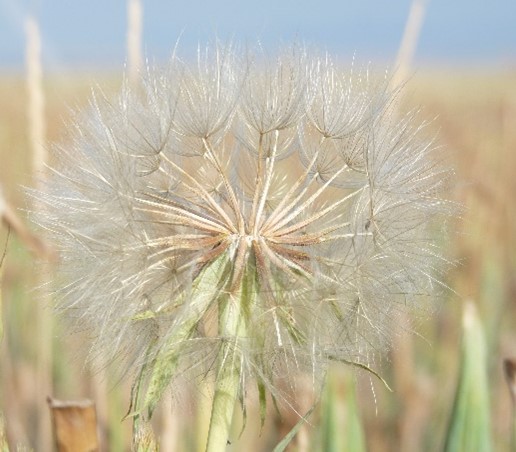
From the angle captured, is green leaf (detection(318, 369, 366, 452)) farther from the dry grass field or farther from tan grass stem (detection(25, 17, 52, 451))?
tan grass stem (detection(25, 17, 52, 451))

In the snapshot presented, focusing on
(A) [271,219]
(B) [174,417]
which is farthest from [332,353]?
(B) [174,417]

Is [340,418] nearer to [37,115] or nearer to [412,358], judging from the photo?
[37,115]

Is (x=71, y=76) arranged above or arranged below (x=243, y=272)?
above

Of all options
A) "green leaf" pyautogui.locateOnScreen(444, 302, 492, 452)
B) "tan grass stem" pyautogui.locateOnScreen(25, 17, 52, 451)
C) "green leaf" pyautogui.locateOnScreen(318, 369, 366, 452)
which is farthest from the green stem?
"tan grass stem" pyautogui.locateOnScreen(25, 17, 52, 451)

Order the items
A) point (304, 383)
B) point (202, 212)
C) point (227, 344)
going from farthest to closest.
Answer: point (304, 383) < point (202, 212) < point (227, 344)

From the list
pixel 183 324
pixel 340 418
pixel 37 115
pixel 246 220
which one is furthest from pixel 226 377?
pixel 37 115

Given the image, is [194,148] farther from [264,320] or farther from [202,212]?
[264,320]
